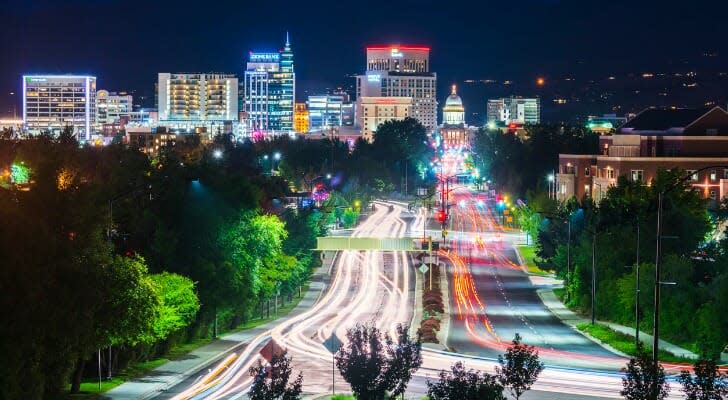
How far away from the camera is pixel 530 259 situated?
101 metres

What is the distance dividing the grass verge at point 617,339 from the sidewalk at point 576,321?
1.10 feet

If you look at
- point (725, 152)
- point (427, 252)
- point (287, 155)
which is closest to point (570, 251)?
point (427, 252)

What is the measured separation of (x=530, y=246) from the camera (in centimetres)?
11169

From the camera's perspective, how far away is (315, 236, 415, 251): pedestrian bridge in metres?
89.9

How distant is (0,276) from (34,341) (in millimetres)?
2264

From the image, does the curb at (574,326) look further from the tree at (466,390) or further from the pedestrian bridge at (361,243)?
the tree at (466,390)

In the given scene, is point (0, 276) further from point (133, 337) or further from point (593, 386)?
point (593, 386)

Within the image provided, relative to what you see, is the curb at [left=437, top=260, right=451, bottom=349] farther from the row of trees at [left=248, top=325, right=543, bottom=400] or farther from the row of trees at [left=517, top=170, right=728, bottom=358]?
the row of trees at [left=248, top=325, right=543, bottom=400]

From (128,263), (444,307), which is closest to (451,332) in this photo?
(444,307)

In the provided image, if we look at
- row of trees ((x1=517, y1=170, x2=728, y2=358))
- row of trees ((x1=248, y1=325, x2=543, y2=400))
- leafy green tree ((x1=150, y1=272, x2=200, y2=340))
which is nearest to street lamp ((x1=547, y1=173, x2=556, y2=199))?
row of trees ((x1=517, y1=170, x2=728, y2=358))

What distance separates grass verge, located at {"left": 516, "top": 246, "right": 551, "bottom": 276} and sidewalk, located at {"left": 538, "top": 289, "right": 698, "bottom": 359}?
1072 cm

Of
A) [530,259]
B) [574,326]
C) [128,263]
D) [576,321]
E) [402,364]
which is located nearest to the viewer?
[402,364]

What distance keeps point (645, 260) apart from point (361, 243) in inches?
1188

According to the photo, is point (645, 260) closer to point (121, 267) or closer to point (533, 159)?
point (121, 267)
